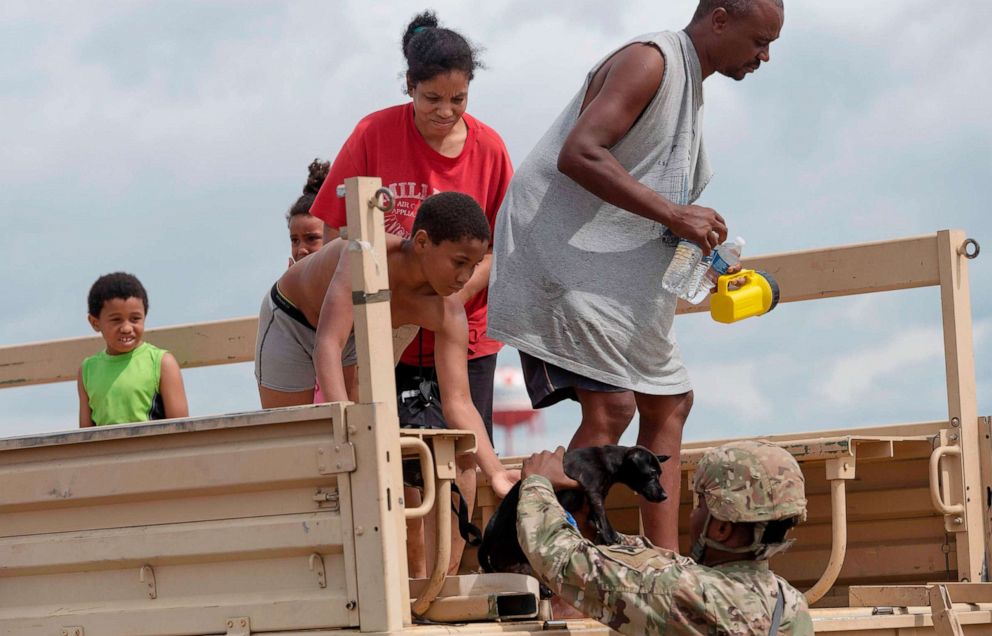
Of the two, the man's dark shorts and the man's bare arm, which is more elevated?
the man's bare arm

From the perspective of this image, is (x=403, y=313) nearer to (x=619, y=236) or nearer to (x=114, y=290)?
(x=619, y=236)

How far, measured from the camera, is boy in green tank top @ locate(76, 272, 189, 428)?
215 inches

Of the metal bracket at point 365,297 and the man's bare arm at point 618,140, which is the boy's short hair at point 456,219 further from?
the metal bracket at point 365,297

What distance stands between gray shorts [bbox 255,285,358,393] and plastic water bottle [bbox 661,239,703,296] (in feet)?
3.78

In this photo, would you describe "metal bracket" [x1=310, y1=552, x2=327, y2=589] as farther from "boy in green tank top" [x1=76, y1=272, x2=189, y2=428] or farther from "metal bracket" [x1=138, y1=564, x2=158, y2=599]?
"boy in green tank top" [x1=76, y1=272, x2=189, y2=428]

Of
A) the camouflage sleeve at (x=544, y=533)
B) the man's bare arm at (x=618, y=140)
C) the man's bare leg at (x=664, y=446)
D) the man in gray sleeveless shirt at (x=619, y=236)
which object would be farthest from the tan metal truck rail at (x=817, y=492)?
the man's bare arm at (x=618, y=140)

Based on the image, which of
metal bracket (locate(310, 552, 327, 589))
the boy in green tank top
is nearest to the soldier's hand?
metal bracket (locate(310, 552, 327, 589))

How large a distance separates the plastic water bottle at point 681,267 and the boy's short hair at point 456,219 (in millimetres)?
561

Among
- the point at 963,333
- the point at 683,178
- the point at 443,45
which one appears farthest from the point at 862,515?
the point at 443,45

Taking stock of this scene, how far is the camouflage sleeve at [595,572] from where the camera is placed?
3.24 m

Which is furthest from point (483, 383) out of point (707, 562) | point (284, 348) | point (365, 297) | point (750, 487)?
point (750, 487)

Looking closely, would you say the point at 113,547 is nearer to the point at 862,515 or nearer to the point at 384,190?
the point at 384,190

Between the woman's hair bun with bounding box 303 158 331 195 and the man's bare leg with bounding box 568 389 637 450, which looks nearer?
the man's bare leg with bounding box 568 389 637 450

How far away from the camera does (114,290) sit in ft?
18.3
